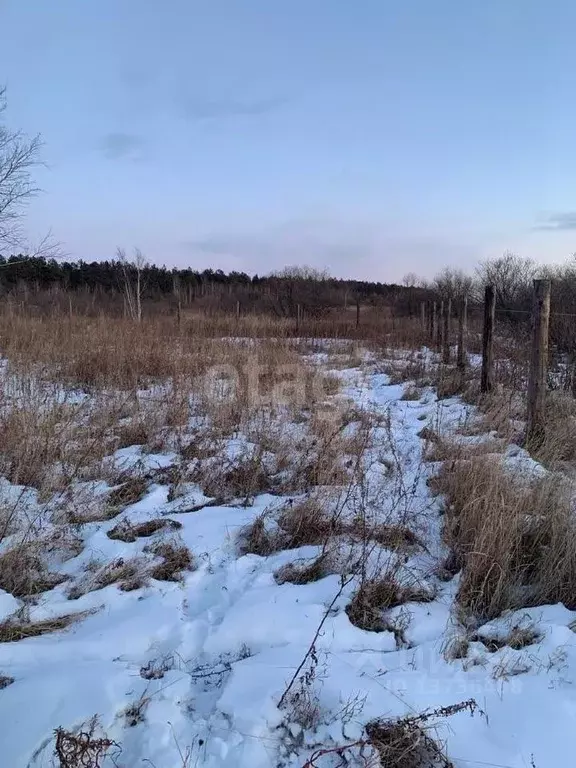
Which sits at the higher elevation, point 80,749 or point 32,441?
point 32,441

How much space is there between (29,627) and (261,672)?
3.64 ft

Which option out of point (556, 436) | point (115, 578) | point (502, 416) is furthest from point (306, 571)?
point (502, 416)

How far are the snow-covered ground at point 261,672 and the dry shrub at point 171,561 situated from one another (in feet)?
0.18

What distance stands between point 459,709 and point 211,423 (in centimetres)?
396

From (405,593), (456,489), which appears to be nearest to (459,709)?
(405,593)

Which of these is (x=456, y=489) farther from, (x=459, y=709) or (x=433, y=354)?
(x=433, y=354)

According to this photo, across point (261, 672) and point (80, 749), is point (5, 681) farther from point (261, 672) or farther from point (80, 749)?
point (261, 672)

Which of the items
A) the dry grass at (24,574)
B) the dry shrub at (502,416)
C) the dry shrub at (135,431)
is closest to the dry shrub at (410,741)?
the dry grass at (24,574)

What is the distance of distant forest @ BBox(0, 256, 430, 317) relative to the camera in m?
30.9

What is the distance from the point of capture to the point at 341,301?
3662 cm

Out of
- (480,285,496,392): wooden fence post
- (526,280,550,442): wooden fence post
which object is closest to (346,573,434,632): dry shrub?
(526,280,550,442): wooden fence post

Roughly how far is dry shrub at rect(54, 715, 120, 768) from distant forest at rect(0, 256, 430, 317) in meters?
25.9

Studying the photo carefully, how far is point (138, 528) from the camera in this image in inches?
122

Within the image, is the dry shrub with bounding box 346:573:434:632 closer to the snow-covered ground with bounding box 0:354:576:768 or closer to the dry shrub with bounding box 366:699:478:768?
the snow-covered ground with bounding box 0:354:576:768
